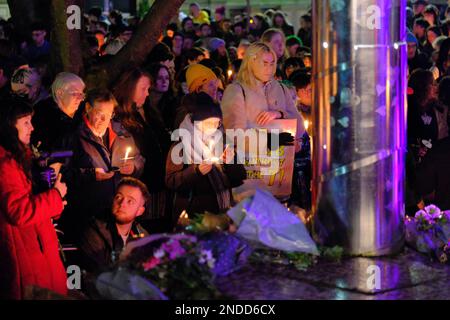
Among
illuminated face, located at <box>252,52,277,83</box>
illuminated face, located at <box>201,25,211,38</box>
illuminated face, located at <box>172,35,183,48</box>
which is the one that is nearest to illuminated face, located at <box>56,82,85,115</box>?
illuminated face, located at <box>252,52,277,83</box>

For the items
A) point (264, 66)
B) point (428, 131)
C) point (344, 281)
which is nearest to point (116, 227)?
point (264, 66)

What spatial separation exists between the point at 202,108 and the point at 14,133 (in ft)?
6.40

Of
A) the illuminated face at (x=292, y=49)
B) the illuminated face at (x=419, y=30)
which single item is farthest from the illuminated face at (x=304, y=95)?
the illuminated face at (x=419, y=30)

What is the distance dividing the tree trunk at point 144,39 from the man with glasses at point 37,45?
254 cm

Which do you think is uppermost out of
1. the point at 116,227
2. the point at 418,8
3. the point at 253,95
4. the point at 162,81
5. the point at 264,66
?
the point at 418,8

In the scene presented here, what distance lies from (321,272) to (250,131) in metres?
3.81

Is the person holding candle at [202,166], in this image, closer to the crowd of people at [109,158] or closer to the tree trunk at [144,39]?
the crowd of people at [109,158]

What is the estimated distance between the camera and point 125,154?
7.70 metres

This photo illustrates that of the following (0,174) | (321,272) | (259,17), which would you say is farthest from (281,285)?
(259,17)

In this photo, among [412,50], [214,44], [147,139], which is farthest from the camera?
[214,44]

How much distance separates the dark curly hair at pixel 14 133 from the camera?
5582 millimetres

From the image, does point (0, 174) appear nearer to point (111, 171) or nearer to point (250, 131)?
point (111, 171)

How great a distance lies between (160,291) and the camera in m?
3.55

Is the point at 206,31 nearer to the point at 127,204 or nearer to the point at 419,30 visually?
the point at 419,30
